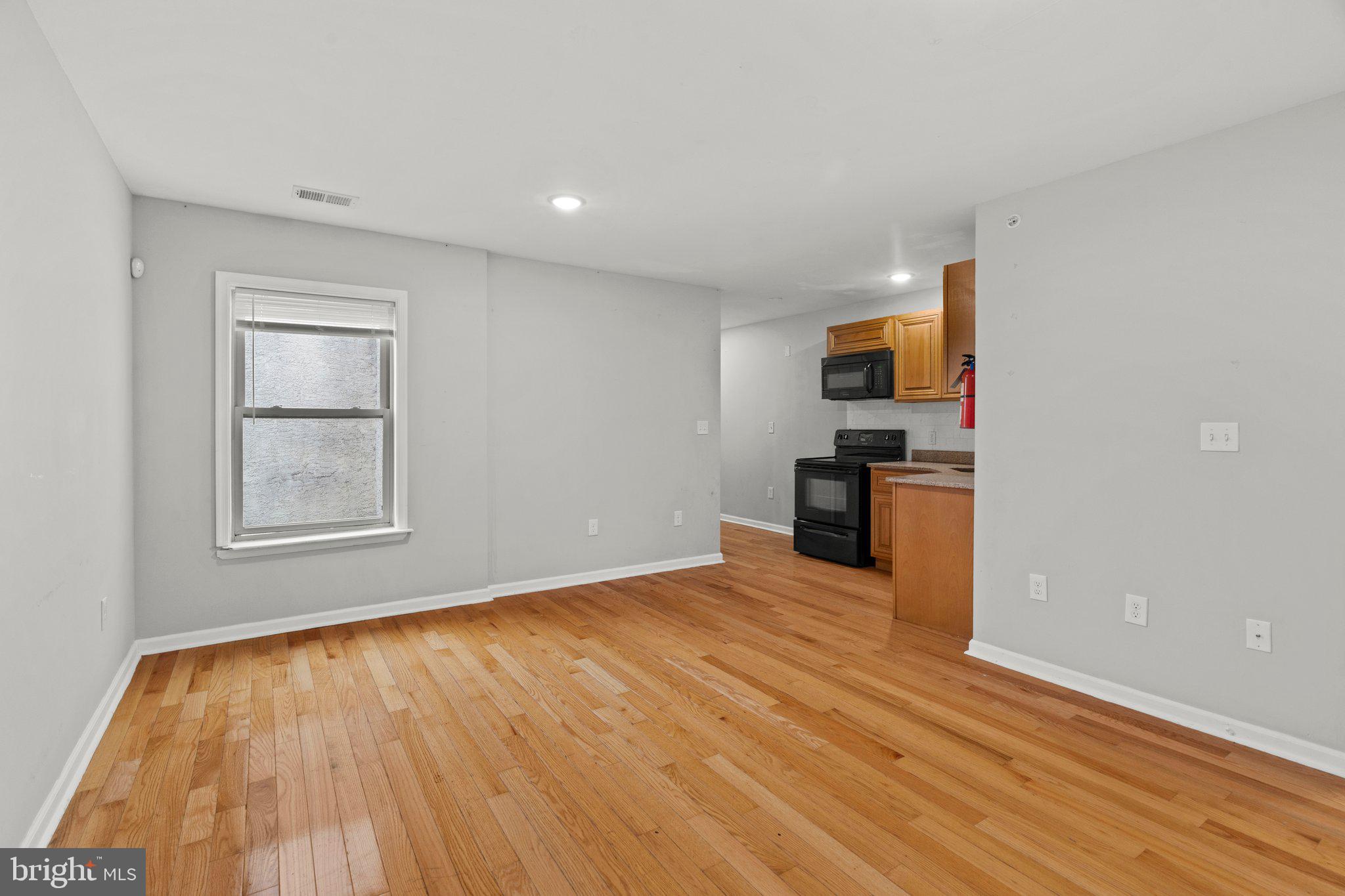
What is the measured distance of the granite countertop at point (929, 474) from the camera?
12.2 feet

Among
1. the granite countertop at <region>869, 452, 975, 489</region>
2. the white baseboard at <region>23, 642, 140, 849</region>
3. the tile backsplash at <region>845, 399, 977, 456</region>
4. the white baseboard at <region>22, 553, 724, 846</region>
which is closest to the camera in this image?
the white baseboard at <region>23, 642, 140, 849</region>

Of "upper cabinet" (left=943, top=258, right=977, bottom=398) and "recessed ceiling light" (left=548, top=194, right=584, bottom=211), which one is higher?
"recessed ceiling light" (left=548, top=194, right=584, bottom=211)

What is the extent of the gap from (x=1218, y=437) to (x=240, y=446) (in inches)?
184

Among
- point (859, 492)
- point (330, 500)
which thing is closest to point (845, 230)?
point (859, 492)

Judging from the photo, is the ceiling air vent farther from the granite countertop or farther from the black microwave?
the black microwave

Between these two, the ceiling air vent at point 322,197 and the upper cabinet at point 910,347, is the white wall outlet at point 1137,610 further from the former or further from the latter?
the ceiling air vent at point 322,197

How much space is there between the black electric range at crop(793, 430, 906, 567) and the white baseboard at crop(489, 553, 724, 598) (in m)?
0.89

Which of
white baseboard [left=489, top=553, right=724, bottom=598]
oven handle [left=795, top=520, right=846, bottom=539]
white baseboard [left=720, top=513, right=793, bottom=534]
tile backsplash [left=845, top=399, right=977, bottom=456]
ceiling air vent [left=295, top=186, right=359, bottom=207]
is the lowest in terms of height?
white baseboard [left=489, top=553, right=724, bottom=598]

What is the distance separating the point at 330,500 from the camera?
3.83m

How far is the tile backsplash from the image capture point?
548cm

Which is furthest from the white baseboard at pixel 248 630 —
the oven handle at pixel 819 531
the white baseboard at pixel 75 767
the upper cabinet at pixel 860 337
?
the upper cabinet at pixel 860 337

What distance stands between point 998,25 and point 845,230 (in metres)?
1.97

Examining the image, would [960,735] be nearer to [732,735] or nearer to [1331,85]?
[732,735]

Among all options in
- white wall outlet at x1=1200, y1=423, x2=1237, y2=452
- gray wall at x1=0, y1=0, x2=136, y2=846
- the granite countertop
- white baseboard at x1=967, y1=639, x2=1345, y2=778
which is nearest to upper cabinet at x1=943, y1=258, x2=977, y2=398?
the granite countertop
